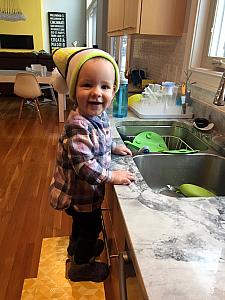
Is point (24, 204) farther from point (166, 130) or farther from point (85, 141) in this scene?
point (85, 141)

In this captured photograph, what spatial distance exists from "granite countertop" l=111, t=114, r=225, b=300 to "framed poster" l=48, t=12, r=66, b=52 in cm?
898

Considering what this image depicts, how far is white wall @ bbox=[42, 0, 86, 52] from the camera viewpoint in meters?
8.48

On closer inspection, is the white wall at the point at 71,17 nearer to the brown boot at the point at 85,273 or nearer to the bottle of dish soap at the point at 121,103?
the bottle of dish soap at the point at 121,103

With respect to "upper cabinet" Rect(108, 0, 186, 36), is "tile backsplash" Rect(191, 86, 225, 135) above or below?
below

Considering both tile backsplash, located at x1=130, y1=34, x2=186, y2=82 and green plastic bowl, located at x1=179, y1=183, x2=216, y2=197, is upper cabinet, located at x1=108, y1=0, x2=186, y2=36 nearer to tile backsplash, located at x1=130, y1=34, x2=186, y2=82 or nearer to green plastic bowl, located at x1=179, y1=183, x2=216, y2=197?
tile backsplash, located at x1=130, y1=34, x2=186, y2=82

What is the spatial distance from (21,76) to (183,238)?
13.4ft

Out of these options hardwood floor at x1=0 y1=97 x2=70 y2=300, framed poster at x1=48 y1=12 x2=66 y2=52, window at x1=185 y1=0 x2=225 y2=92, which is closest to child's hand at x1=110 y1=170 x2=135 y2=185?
window at x1=185 y1=0 x2=225 y2=92

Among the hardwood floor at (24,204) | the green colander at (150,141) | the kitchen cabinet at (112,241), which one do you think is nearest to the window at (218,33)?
the green colander at (150,141)

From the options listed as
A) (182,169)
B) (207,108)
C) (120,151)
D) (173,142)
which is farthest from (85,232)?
(207,108)

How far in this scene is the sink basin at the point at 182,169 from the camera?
40.2 inches

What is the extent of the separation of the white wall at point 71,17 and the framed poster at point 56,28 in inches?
4.5

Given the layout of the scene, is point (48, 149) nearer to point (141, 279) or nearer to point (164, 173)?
point (164, 173)

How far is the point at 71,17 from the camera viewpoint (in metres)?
8.72

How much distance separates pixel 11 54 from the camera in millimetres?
6016
